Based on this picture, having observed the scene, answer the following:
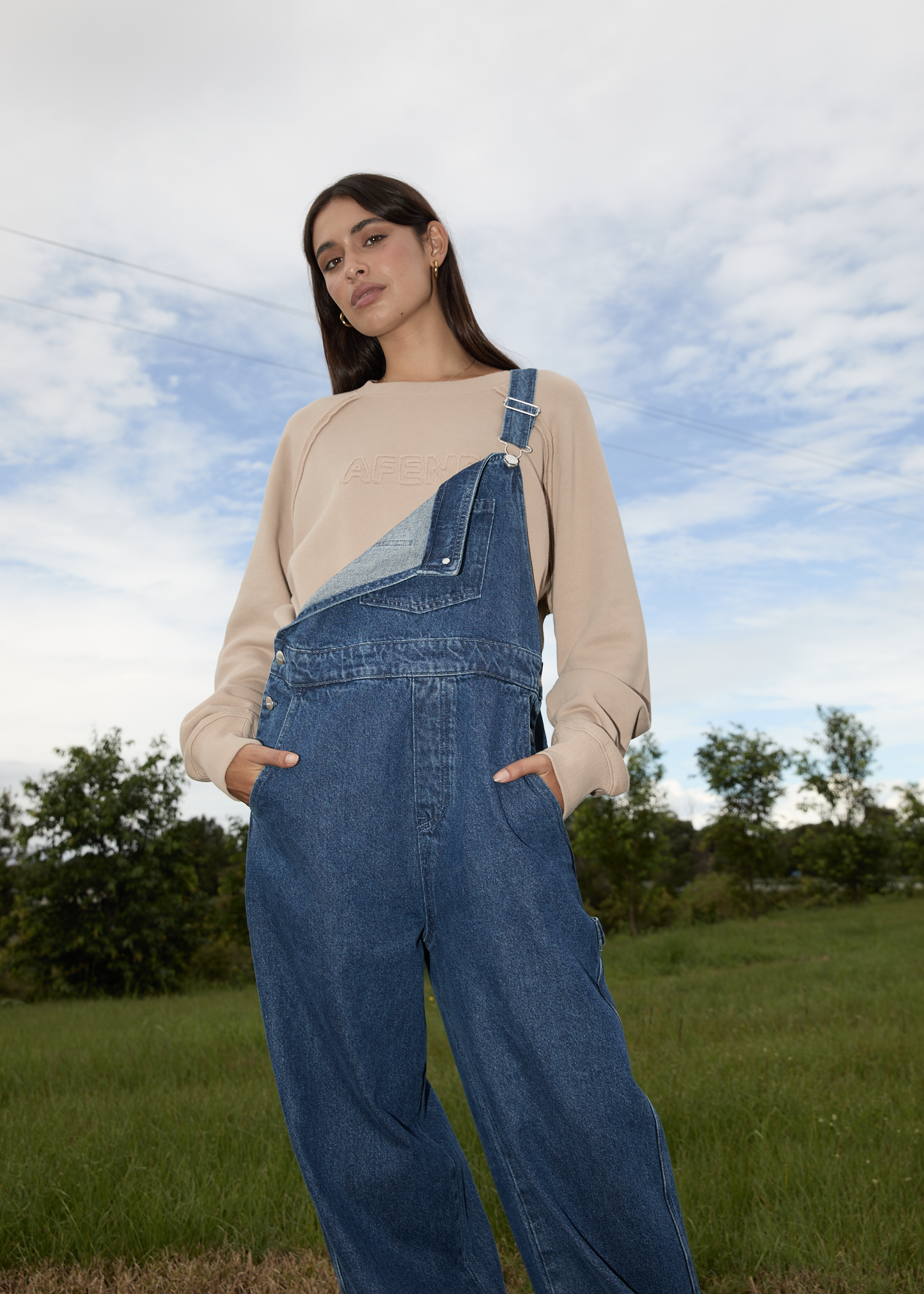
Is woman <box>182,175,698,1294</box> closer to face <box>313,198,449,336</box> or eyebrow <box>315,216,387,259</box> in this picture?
face <box>313,198,449,336</box>

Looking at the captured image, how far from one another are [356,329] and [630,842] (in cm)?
1885

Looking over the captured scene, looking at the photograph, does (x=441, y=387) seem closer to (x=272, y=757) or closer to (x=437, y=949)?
(x=272, y=757)

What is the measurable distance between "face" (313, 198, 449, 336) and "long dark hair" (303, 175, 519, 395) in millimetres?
26

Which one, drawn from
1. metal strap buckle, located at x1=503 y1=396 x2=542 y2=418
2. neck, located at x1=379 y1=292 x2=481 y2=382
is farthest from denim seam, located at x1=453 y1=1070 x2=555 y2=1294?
neck, located at x1=379 y1=292 x2=481 y2=382

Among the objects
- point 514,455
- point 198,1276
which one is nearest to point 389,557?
point 514,455

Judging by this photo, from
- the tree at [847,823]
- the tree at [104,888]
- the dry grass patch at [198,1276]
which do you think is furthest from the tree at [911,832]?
the dry grass patch at [198,1276]

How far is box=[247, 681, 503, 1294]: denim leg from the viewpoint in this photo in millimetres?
1525

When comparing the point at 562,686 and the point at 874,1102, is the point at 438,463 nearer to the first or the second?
the point at 562,686

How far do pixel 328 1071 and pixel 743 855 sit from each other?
23339 mm

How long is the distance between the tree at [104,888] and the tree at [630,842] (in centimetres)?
831

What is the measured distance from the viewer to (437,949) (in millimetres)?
1531

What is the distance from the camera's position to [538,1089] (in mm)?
1451

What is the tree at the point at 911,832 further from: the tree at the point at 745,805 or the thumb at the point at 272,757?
the thumb at the point at 272,757

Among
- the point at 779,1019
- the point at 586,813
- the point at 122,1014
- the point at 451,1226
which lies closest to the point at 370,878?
the point at 451,1226
